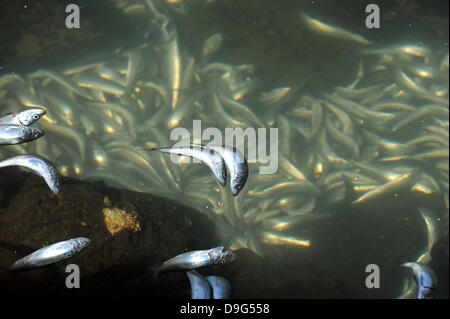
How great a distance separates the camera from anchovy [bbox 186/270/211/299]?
1.85 meters

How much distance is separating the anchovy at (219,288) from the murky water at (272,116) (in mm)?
1279

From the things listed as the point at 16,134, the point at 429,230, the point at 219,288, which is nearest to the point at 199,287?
the point at 219,288

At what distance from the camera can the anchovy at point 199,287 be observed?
1.85 metres

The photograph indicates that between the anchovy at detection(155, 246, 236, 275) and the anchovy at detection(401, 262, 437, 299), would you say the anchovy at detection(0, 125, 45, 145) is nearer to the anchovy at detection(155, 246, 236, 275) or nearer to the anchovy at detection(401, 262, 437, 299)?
the anchovy at detection(155, 246, 236, 275)

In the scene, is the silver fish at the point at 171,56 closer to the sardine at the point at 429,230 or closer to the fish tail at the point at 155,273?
the fish tail at the point at 155,273

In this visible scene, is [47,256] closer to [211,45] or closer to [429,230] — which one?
[211,45]

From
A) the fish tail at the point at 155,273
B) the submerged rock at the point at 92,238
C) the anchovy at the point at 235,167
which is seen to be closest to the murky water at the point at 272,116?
the submerged rock at the point at 92,238

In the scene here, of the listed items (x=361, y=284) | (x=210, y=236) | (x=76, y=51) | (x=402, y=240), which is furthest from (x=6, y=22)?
(x=402, y=240)

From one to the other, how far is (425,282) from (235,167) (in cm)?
189

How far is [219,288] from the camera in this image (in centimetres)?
203

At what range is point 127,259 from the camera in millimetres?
2119

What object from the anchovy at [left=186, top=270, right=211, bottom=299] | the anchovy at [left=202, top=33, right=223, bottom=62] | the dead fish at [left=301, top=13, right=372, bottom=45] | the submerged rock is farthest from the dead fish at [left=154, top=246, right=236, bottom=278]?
the dead fish at [left=301, top=13, right=372, bottom=45]

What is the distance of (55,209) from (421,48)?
18.4 ft
